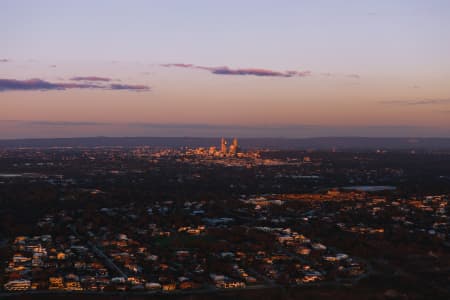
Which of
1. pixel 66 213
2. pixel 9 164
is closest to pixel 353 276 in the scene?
pixel 66 213

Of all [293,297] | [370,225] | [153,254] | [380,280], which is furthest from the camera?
[370,225]

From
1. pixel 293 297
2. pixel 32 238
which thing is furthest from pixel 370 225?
pixel 32 238

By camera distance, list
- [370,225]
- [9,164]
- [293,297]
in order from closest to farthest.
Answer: [293,297]
[370,225]
[9,164]

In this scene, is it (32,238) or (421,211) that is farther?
(421,211)

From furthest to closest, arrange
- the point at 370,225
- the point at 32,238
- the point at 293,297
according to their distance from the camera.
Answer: the point at 370,225
the point at 32,238
the point at 293,297

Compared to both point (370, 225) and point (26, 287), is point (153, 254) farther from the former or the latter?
point (370, 225)

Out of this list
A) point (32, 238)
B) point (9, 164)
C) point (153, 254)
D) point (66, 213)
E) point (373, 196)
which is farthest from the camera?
point (9, 164)

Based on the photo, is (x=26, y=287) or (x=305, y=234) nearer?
(x=26, y=287)

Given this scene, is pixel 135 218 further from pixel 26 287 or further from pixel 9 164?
pixel 9 164
